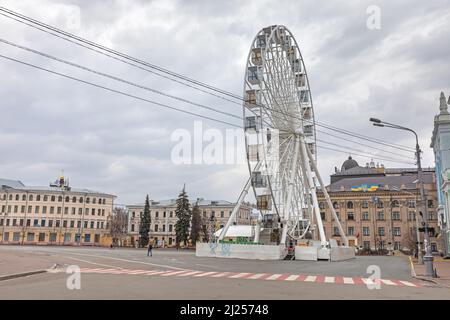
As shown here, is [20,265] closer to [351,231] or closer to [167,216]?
[351,231]

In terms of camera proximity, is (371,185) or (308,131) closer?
(308,131)

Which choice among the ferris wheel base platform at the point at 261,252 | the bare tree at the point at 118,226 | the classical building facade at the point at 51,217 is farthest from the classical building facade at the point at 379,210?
the classical building facade at the point at 51,217

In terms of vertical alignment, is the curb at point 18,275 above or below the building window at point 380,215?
below

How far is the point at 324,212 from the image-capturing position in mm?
111812

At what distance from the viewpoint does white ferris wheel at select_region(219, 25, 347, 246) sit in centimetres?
4075

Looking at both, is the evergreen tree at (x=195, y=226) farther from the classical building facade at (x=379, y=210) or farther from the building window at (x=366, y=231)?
the building window at (x=366, y=231)

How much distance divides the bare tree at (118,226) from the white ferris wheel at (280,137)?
210 ft

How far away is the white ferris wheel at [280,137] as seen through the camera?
40.8m

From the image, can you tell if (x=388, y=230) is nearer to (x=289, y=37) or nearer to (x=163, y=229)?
(x=163, y=229)

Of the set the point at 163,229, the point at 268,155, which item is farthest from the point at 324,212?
the point at 268,155

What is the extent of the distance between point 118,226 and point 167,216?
16.6 m

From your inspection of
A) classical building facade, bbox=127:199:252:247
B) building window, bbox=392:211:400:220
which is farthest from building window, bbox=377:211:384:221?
classical building facade, bbox=127:199:252:247

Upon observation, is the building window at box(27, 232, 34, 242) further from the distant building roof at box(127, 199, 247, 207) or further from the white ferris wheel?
the white ferris wheel
